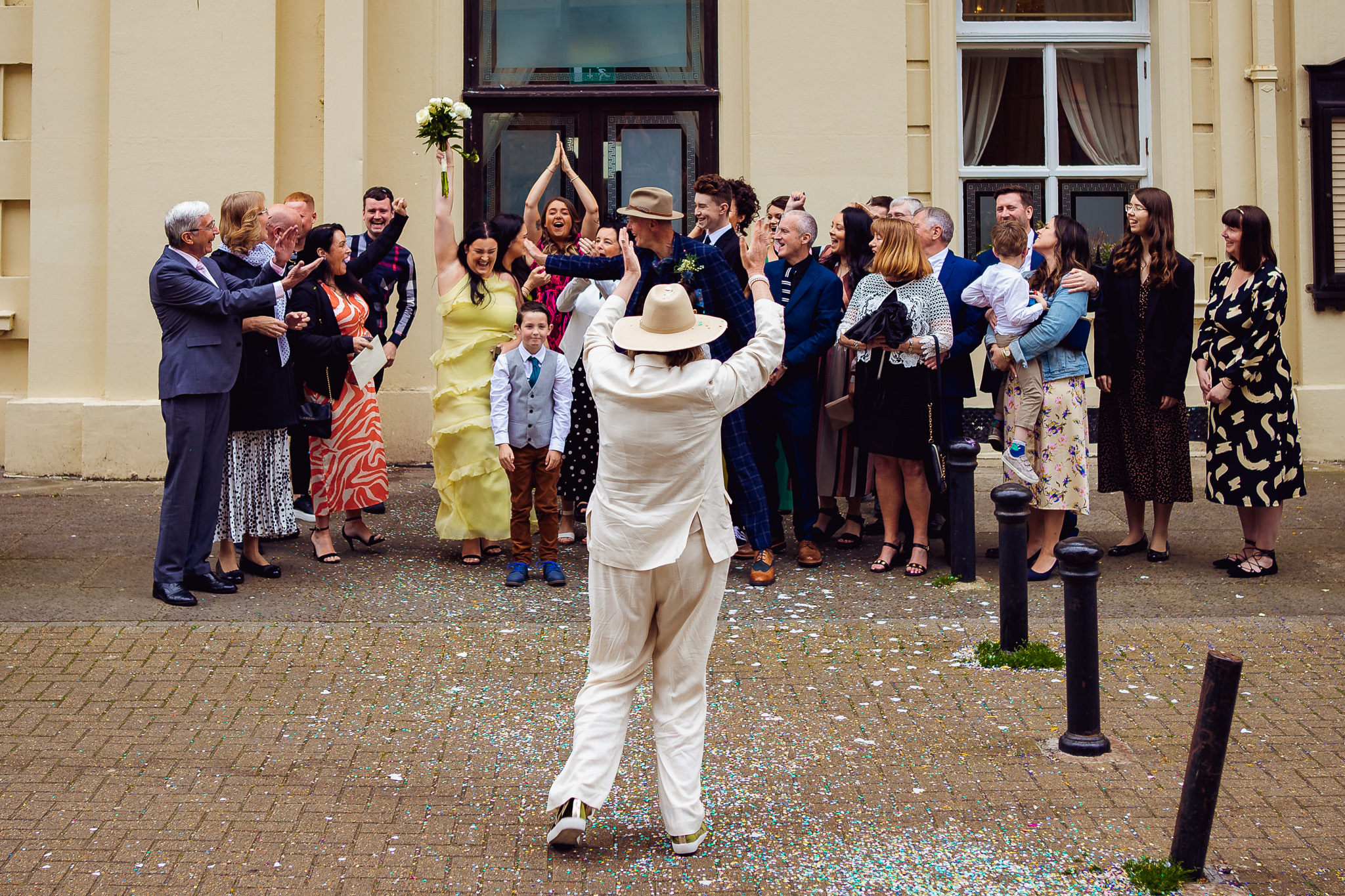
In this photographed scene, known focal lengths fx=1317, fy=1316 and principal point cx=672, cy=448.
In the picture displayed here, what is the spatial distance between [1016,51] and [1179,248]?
2.26 m

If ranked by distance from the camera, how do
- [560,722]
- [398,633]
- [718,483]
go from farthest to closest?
[398,633], [560,722], [718,483]

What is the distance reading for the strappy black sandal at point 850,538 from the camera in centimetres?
852

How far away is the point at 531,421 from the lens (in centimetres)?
742

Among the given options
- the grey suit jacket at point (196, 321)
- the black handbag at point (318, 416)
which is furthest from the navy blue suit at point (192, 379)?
the black handbag at point (318, 416)

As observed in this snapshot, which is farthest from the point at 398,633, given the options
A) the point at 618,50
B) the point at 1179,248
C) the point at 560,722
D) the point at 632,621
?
the point at 1179,248

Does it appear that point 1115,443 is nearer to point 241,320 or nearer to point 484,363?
point 484,363

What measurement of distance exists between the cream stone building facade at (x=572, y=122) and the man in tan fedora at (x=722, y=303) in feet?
13.1

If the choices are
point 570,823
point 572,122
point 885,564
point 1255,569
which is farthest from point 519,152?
point 570,823

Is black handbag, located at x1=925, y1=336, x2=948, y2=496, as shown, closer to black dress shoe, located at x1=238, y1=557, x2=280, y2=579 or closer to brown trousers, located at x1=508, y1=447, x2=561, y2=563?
brown trousers, located at x1=508, y1=447, x2=561, y2=563

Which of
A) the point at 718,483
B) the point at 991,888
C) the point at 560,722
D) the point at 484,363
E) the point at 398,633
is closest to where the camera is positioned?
the point at 991,888

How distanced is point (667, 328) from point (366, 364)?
4.19 meters

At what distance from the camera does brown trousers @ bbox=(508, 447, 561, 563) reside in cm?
745

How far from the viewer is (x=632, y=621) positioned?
14.3 feet

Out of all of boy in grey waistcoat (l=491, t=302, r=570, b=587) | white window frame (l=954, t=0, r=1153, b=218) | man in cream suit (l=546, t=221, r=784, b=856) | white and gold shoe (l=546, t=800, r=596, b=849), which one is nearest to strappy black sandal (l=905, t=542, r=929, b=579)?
boy in grey waistcoat (l=491, t=302, r=570, b=587)
